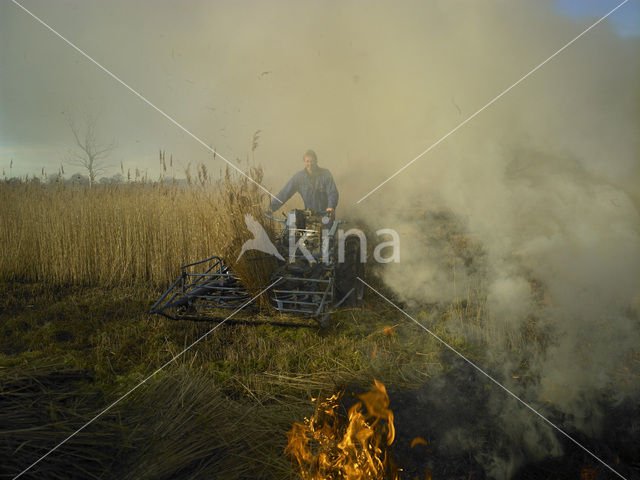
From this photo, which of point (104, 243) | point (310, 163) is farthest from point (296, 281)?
point (104, 243)

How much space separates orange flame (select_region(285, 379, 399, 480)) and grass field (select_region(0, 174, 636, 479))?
0.14 m

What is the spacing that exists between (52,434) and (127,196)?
8.24m

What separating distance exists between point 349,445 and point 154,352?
130 inches

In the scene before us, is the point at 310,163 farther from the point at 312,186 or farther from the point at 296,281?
the point at 296,281

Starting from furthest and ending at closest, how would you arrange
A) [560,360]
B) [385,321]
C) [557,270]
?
[385,321] → [557,270] → [560,360]

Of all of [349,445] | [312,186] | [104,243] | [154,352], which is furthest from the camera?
[104,243]

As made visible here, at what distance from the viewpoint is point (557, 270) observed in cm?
521

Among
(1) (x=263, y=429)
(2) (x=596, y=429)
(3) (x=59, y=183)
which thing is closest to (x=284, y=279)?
(1) (x=263, y=429)

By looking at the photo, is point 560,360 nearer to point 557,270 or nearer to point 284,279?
point 557,270

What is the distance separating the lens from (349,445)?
2537mm

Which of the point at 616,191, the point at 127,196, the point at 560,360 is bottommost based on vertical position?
the point at 560,360

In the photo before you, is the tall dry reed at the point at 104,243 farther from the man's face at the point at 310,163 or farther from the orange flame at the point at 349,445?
the orange flame at the point at 349,445

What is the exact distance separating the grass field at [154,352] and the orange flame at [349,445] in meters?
0.14

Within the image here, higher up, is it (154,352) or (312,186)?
(312,186)
